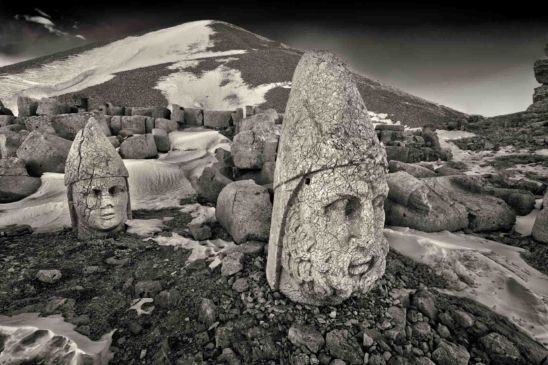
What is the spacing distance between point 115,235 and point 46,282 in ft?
4.80

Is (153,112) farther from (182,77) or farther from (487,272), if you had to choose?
(182,77)

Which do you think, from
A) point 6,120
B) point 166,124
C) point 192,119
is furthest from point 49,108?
point 192,119

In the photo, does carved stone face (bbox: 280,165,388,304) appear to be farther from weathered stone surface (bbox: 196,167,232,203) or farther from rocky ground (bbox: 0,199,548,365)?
weathered stone surface (bbox: 196,167,232,203)

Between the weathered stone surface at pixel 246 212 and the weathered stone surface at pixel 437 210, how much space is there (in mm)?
2034

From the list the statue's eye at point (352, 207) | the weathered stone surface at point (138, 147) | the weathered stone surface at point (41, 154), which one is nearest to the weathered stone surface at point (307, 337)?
the statue's eye at point (352, 207)

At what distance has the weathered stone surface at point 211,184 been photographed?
675cm

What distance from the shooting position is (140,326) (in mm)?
2721

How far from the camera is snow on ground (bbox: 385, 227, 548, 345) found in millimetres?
2688

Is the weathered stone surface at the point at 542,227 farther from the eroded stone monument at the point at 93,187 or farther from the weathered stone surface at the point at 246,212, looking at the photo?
the eroded stone monument at the point at 93,187

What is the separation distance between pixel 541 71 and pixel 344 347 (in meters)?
26.6

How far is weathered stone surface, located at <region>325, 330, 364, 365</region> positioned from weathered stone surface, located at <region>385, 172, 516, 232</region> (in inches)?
99.4

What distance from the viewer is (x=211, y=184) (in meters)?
6.86

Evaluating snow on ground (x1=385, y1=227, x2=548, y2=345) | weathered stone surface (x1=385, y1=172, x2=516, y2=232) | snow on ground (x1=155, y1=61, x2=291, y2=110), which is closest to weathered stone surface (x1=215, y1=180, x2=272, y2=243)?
snow on ground (x1=385, y1=227, x2=548, y2=345)

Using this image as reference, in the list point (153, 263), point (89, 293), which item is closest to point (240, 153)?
point (153, 263)
